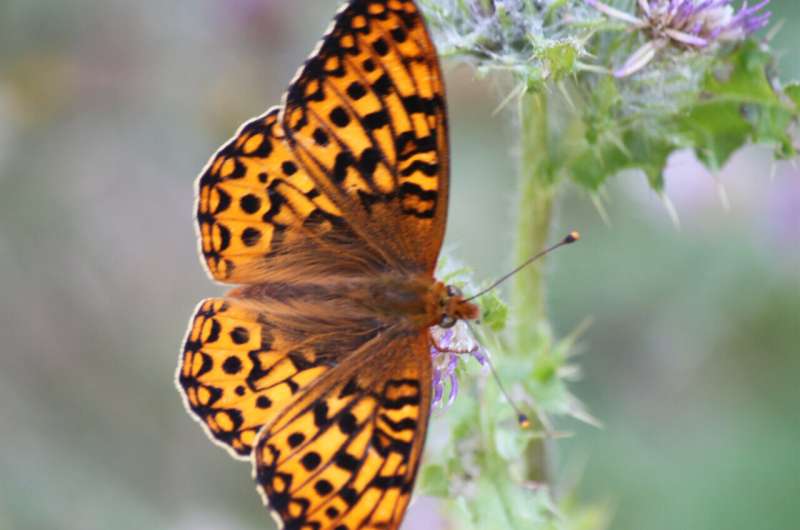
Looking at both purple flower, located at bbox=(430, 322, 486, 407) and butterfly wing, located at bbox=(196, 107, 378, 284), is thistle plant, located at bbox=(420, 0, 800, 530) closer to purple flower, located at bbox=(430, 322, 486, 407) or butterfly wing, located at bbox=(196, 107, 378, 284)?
purple flower, located at bbox=(430, 322, 486, 407)

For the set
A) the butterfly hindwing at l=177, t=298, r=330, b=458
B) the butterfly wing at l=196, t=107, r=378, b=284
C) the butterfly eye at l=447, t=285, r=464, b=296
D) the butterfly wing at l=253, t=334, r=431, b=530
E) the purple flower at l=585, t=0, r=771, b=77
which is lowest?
the butterfly wing at l=253, t=334, r=431, b=530

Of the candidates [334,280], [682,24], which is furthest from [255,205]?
[682,24]

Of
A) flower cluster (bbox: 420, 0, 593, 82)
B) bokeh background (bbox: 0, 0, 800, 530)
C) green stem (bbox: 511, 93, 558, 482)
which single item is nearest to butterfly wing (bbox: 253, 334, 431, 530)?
green stem (bbox: 511, 93, 558, 482)

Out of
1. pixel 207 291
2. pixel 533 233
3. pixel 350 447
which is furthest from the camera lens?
pixel 207 291

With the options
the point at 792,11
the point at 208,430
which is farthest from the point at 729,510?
the point at 208,430

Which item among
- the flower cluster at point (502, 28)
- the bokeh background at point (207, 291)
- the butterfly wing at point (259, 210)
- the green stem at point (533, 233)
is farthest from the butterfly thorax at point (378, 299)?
the bokeh background at point (207, 291)

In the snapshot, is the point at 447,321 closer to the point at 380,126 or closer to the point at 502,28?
the point at 380,126
